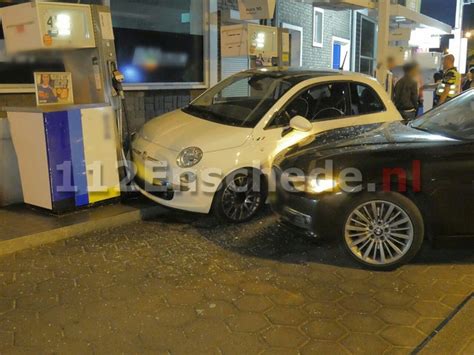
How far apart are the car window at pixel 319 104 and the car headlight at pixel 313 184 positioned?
1264 mm

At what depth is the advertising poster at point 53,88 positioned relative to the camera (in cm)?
561

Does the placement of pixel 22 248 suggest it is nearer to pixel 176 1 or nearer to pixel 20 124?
pixel 20 124

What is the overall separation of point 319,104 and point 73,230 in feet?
10.3

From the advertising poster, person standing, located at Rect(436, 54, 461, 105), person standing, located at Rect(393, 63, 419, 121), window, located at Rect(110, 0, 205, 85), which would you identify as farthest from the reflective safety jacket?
the advertising poster

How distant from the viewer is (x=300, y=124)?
5.48m

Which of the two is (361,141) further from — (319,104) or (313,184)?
(319,104)

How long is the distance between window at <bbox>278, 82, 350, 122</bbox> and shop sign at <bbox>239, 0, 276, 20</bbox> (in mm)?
2087

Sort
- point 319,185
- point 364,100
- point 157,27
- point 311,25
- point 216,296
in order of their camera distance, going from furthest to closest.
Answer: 1. point 311,25
2. point 157,27
3. point 364,100
4. point 319,185
5. point 216,296

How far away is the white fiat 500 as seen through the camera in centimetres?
536

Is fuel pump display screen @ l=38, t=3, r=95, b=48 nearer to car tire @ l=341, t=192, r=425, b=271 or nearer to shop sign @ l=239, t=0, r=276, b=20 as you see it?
shop sign @ l=239, t=0, r=276, b=20

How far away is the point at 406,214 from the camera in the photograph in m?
4.33

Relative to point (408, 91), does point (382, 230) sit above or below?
below

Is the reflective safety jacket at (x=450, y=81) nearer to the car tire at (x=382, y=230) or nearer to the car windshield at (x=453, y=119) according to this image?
the car windshield at (x=453, y=119)

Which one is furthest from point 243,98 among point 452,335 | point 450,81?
point 450,81
